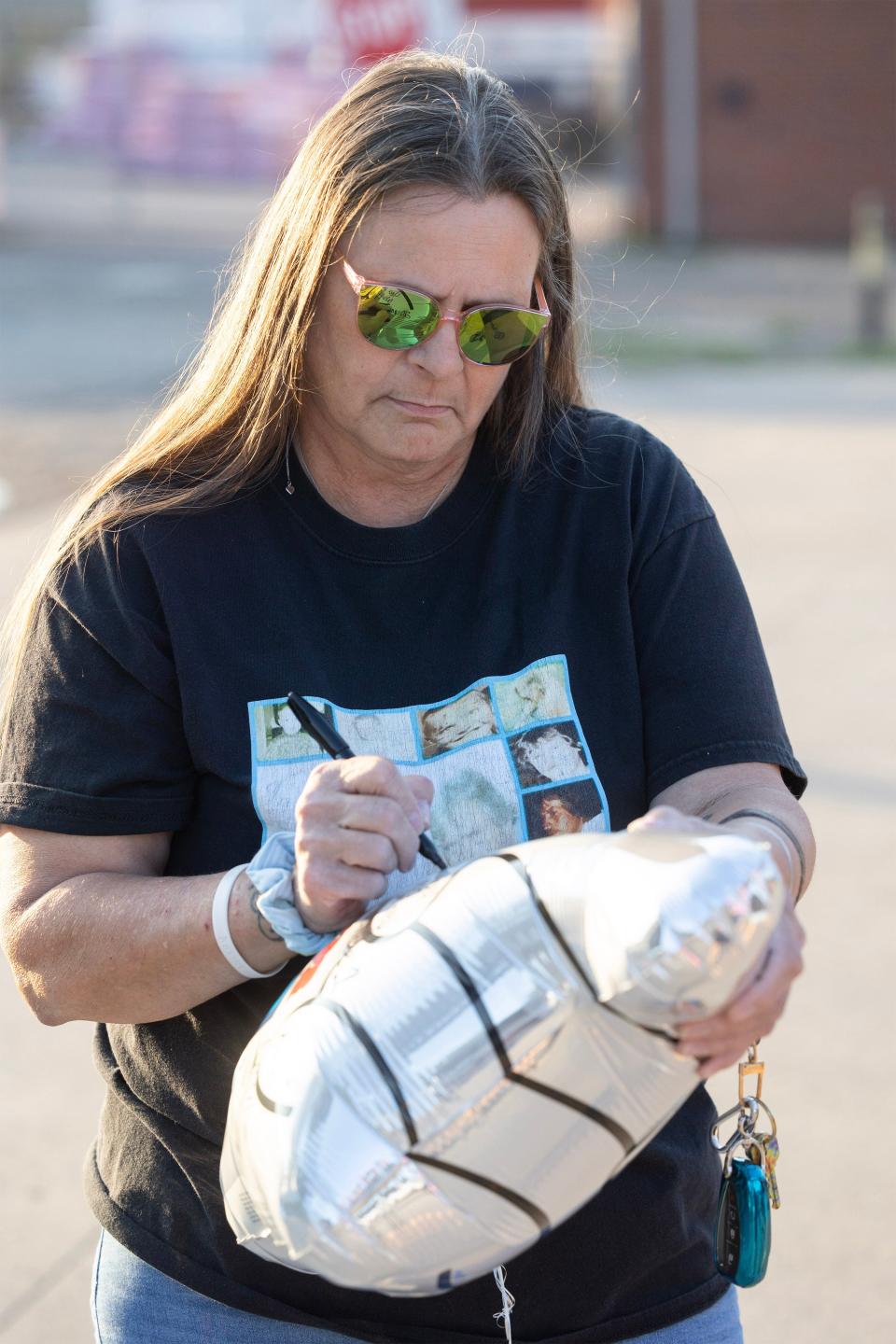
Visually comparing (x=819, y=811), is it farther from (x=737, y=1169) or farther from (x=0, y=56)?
(x=0, y=56)

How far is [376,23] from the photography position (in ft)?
71.7

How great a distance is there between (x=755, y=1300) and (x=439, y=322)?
202cm

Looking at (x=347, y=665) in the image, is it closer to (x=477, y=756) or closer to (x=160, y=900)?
(x=477, y=756)

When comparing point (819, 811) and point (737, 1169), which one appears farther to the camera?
point (819, 811)

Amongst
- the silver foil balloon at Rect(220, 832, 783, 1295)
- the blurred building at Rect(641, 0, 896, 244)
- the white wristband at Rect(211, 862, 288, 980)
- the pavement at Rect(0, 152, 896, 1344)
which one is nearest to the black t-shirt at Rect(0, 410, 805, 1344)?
the white wristband at Rect(211, 862, 288, 980)

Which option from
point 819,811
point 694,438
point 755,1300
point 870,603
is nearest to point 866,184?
point 694,438

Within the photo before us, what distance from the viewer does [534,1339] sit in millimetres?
1617

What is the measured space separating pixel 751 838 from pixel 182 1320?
2.47 ft

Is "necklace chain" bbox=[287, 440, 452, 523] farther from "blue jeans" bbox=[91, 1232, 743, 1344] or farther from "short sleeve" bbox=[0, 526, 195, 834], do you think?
"blue jeans" bbox=[91, 1232, 743, 1344]

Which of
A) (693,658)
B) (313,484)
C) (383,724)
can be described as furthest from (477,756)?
(313,484)

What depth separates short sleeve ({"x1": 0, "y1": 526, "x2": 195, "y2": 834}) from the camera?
157 cm

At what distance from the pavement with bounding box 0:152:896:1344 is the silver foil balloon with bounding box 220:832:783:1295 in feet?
3.79

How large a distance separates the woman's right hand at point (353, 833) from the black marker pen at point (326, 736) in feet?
0.28

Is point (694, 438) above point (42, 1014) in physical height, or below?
below
